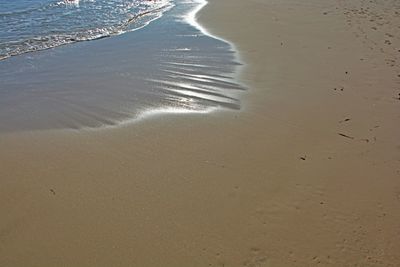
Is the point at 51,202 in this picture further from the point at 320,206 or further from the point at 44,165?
the point at 320,206

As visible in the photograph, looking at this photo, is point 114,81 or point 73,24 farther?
point 73,24

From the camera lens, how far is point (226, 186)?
4379 mm

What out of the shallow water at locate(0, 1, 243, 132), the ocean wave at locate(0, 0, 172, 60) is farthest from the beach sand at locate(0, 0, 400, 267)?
the ocean wave at locate(0, 0, 172, 60)

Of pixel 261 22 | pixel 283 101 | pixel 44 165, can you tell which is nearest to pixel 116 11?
pixel 261 22

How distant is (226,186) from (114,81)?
3.79 m

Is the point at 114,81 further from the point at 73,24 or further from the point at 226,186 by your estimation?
the point at 73,24

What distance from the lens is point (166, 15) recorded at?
42.8ft

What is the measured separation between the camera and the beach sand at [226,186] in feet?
11.7

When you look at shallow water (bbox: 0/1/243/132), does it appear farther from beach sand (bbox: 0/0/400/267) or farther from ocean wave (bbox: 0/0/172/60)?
ocean wave (bbox: 0/0/172/60)

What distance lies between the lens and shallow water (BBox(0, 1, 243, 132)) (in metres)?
6.14

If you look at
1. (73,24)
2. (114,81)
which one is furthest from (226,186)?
(73,24)

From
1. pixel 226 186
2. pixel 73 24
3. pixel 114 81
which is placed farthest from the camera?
pixel 73 24

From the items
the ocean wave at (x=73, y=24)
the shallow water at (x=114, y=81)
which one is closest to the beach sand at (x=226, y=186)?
the shallow water at (x=114, y=81)

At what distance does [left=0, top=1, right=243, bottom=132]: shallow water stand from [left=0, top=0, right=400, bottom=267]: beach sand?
46 centimetres
